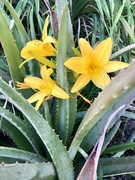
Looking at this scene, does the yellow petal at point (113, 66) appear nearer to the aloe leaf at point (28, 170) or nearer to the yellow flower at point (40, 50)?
the yellow flower at point (40, 50)

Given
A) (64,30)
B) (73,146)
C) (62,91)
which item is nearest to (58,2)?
(64,30)

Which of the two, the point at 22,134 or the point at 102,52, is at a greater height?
the point at 102,52

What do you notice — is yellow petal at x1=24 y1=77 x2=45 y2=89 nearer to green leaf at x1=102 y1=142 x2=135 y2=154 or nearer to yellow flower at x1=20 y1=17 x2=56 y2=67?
yellow flower at x1=20 y1=17 x2=56 y2=67

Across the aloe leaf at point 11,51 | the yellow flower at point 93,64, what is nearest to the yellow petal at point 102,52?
the yellow flower at point 93,64

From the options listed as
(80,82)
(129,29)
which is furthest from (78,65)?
(129,29)

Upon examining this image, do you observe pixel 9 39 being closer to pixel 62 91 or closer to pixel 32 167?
pixel 62 91

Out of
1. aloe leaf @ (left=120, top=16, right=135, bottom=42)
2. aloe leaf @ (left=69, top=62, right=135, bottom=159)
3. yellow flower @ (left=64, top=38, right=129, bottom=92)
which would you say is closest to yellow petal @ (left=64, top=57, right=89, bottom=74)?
yellow flower @ (left=64, top=38, right=129, bottom=92)

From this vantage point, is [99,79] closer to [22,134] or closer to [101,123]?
[101,123]
